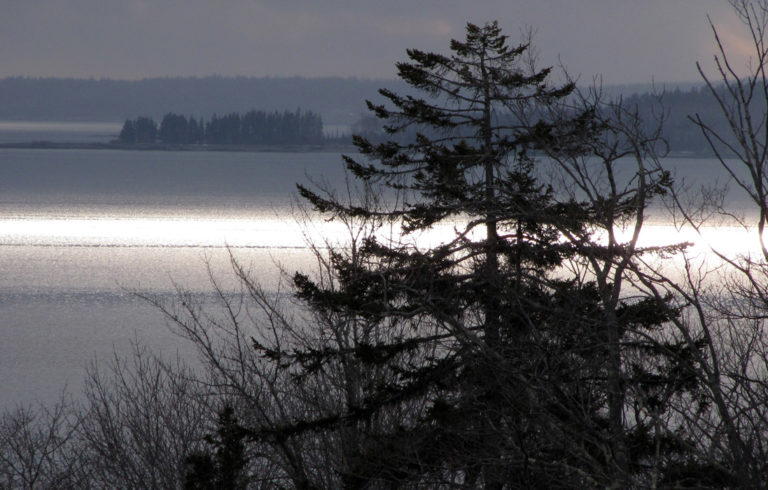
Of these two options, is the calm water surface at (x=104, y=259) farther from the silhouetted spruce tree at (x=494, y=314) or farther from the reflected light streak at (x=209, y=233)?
the silhouetted spruce tree at (x=494, y=314)

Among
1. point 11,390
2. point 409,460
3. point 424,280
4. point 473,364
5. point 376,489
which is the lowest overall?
point 11,390

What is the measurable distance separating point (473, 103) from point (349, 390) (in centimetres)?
502

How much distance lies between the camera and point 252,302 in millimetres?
34312

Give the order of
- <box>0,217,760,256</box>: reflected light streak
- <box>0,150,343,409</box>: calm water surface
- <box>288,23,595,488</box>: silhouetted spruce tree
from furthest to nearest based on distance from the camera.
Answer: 1. <box>0,217,760,256</box>: reflected light streak
2. <box>0,150,343,409</box>: calm water surface
3. <box>288,23,595,488</box>: silhouetted spruce tree

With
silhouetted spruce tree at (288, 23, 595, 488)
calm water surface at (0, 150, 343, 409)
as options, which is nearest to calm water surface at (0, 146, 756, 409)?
calm water surface at (0, 150, 343, 409)

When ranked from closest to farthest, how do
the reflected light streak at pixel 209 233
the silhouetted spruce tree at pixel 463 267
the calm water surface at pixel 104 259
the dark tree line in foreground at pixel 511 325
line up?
the dark tree line in foreground at pixel 511 325, the silhouetted spruce tree at pixel 463 267, the calm water surface at pixel 104 259, the reflected light streak at pixel 209 233

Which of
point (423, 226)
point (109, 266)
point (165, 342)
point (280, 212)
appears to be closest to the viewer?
point (423, 226)

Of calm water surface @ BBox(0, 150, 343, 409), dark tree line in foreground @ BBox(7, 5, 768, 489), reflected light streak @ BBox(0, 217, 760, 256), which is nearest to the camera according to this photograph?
dark tree line in foreground @ BBox(7, 5, 768, 489)

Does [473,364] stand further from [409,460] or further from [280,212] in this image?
[280,212]

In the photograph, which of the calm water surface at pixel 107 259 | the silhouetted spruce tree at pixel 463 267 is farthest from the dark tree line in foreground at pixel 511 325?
the calm water surface at pixel 107 259

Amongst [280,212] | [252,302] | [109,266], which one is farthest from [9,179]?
[252,302]

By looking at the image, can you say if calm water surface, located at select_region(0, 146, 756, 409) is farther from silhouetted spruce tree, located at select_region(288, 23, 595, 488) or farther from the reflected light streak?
silhouetted spruce tree, located at select_region(288, 23, 595, 488)

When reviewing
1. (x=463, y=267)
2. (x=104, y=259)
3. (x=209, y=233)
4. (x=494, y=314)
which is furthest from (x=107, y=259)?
(x=494, y=314)

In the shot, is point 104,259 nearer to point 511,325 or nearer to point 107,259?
point 107,259
